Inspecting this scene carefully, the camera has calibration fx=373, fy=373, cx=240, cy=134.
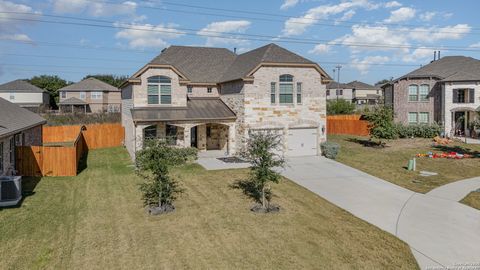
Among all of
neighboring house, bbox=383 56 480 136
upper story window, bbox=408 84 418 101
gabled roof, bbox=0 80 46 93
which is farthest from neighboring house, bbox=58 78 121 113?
upper story window, bbox=408 84 418 101

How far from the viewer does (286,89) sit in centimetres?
2822

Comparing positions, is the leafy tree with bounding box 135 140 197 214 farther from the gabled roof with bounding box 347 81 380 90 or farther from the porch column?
the gabled roof with bounding box 347 81 380 90

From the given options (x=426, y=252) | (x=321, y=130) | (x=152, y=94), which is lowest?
(x=426, y=252)

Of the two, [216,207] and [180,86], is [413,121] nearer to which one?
[180,86]

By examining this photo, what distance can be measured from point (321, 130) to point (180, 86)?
37.6ft

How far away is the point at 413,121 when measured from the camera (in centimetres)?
4147

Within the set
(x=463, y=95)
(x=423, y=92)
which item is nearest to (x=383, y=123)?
(x=423, y=92)

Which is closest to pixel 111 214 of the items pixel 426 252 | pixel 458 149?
pixel 426 252

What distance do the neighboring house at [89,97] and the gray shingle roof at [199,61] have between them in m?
34.9

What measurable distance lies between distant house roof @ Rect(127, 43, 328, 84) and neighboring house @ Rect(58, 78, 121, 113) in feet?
116

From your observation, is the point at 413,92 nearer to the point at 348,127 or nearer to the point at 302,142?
the point at 348,127

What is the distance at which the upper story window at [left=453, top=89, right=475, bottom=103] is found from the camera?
37.8 m

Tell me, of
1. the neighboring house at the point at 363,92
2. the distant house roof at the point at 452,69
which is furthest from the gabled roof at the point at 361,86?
the distant house roof at the point at 452,69

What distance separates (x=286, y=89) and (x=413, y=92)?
20277 mm
